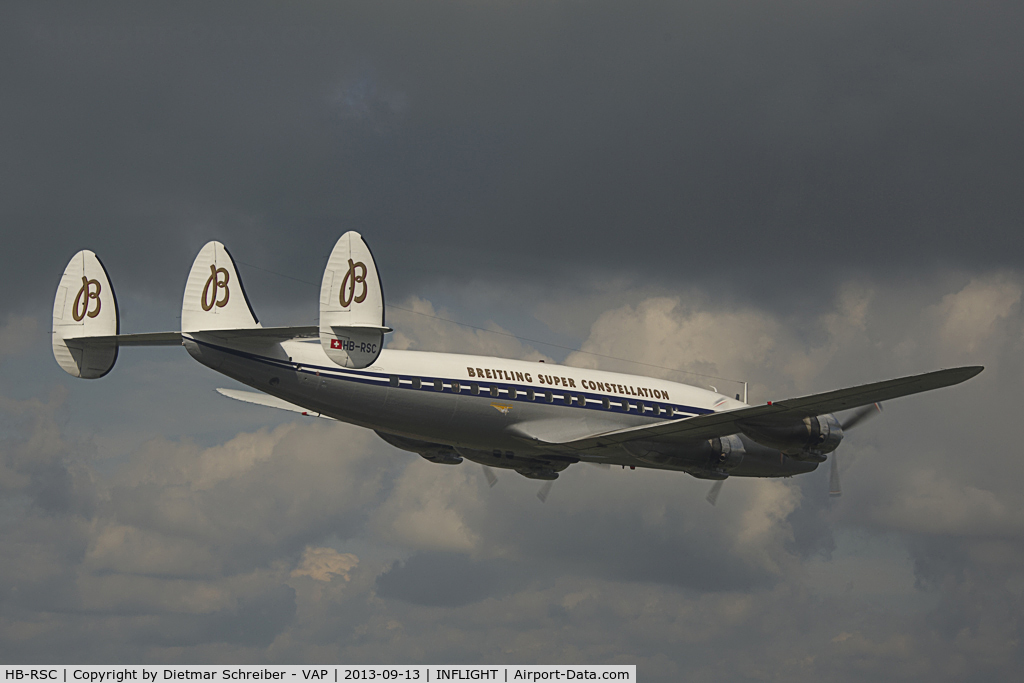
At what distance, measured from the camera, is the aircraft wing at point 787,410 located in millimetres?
31562

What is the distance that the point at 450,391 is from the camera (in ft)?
114

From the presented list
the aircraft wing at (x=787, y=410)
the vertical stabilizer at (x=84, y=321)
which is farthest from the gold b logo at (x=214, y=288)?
the aircraft wing at (x=787, y=410)

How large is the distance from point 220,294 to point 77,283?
4.27 m

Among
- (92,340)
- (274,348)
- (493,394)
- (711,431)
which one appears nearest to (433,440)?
(493,394)

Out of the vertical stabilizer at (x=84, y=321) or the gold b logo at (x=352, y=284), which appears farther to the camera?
the vertical stabilizer at (x=84, y=321)

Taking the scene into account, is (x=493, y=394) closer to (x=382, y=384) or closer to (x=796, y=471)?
(x=382, y=384)

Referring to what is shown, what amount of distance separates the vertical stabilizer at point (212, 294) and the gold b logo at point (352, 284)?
408 centimetres

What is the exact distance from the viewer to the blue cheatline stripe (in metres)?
31.9

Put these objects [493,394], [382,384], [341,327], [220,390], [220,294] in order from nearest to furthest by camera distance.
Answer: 1. [341,327]
2. [220,294]
3. [382,384]
4. [493,394]
5. [220,390]

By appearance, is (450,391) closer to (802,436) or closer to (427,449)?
(427,449)

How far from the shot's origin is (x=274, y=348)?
31.7 meters

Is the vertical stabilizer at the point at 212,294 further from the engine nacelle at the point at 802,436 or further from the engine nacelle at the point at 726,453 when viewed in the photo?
the engine nacelle at the point at 726,453

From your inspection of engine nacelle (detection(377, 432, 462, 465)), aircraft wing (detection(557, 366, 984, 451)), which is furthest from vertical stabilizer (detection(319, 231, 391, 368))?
engine nacelle (detection(377, 432, 462, 465))

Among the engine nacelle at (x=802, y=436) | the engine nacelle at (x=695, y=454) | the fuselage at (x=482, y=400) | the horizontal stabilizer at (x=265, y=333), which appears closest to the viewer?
the horizontal stabilizer at (x=265, y=333)
